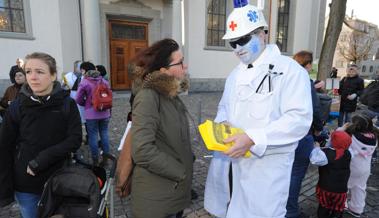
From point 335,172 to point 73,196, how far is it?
2621 mm

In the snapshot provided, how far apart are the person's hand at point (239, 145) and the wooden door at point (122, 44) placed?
11.7 meters

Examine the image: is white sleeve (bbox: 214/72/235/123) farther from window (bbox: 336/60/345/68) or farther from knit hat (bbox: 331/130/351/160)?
window (bbox: 336/60/345/68)

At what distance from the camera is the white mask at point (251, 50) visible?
1793 mm

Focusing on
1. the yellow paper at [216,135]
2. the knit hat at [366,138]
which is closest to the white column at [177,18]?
the knit hat at [366,138]

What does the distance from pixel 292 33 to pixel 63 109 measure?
18102mm

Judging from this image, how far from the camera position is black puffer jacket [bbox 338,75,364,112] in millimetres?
6895

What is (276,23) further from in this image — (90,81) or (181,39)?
(90,81)

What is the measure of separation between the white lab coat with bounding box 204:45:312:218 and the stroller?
934mm

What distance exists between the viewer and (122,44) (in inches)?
512

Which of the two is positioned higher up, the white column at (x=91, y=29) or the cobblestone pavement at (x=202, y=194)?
the white column at (x=91, y=29)

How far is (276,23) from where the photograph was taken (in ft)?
56.1

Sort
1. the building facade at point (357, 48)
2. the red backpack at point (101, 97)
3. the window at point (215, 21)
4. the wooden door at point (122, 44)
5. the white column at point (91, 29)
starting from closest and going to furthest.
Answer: the red backpack at point (101, 97) → the white column at point (91, 29) → the wooden door at point (122, 44) → the window at point (215, 21) → the building facade at point (357, 48)

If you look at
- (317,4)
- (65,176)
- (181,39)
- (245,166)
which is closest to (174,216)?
(245,166)

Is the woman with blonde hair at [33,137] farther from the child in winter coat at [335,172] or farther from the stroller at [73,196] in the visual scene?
the child in winter coat at [335,172]
